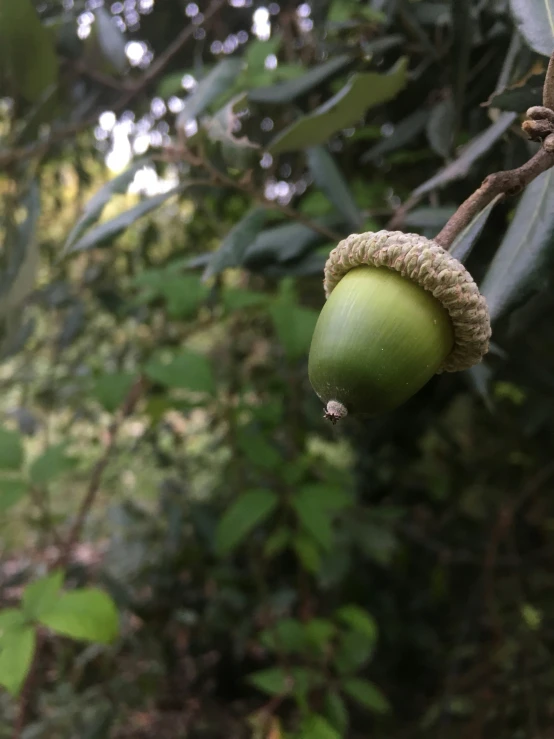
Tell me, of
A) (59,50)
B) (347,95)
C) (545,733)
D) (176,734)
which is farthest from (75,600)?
(545,733)

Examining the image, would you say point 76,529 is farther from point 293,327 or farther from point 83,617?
point 293,327

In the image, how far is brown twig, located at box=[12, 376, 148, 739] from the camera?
96cm

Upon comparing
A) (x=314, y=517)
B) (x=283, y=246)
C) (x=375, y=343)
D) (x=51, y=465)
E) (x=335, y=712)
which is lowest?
(x=335, y=712)

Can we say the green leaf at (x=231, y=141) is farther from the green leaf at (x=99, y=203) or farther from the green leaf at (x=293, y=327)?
the green leaf at (x=293, y=327)

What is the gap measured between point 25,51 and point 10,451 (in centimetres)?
67

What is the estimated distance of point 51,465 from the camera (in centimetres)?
105

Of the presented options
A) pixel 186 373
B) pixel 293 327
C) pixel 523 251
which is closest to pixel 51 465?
pixel 186 373

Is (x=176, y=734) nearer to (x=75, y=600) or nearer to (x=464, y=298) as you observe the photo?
(x=75, y=600)

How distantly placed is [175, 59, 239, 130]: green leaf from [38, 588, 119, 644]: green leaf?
0.64 metres

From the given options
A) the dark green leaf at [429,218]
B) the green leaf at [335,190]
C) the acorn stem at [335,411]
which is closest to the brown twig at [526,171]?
the acorn stem at [335,411]

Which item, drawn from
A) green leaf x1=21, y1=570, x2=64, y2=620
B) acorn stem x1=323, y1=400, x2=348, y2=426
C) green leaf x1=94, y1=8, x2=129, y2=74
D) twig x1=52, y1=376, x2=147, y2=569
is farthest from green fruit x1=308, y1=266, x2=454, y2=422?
green leaf x1=94, y1=8, x2=129, y2=74

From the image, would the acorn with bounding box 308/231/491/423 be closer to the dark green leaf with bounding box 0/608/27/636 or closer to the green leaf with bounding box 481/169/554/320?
the green leaf with bounding box 481/169/554/320

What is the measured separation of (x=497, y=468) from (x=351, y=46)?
1120 millimetres

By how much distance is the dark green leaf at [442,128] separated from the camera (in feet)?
2.41
